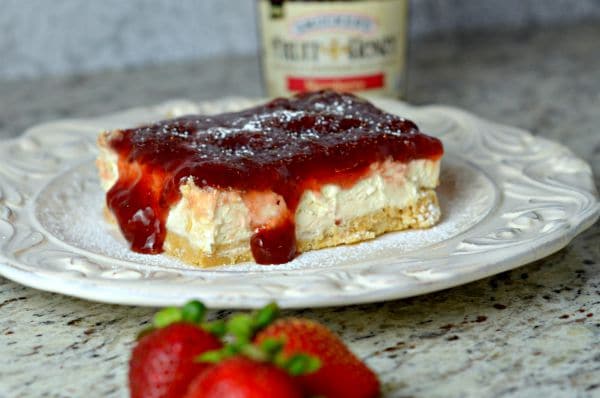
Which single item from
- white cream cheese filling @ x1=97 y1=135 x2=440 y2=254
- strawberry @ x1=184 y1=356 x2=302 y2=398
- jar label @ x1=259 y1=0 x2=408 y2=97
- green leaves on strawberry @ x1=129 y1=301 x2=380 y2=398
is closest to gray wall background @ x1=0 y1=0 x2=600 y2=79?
jar label @ x1=259 y1=0 x2=408 y2=97

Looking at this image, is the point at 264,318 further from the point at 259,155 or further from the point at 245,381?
the point at 259,155

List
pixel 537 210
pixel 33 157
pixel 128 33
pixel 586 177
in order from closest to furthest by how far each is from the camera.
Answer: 1. pixel 537 210
2. pixel 586 177
3. pixel 33 157
4. pixel 128 33

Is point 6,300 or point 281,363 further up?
point 281,363

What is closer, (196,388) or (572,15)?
(196,388)

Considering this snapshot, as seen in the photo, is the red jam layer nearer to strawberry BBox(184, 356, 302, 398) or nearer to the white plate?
the white plate

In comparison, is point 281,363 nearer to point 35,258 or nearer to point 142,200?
point 35,258

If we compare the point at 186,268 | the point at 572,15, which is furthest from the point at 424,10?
the point at 186,268

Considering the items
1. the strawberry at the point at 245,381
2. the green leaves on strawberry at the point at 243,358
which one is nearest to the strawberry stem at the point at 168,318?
the green leaves on strawberry at the point at 243,358
